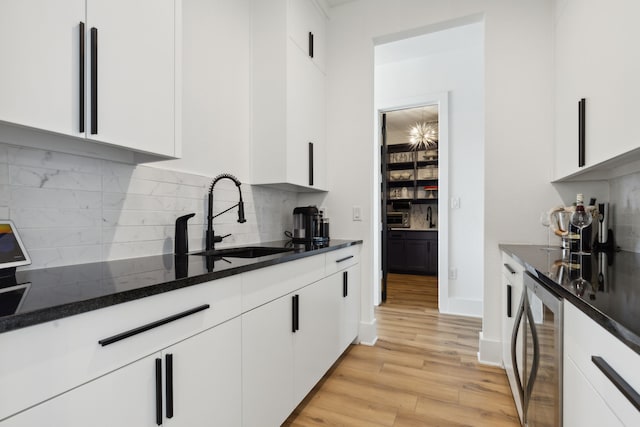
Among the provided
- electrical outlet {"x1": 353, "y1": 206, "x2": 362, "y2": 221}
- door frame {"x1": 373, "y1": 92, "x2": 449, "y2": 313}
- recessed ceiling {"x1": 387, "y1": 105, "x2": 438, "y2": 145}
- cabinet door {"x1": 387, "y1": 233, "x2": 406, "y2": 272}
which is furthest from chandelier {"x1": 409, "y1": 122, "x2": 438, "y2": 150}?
electrical outlet {"x1": 353, "y1": 206, "x2": 362, "y2": 221}

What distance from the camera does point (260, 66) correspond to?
2242mm

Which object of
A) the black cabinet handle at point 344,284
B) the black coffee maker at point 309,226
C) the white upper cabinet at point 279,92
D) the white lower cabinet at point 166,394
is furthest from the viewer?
the black coffee maker at point 309,226

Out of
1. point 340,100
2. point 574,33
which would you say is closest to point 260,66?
point 340,100

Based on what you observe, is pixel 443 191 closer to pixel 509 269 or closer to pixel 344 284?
pixel 509 269

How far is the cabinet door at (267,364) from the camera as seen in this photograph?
1.26 m

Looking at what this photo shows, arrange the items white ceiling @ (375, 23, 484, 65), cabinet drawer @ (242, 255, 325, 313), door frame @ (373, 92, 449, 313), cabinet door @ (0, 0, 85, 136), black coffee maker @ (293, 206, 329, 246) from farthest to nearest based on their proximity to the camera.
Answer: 1. door frame @ (373, 92, 449, 313)
2. white ceiling @ (375, 23, 484, 65)
3. black coffee maker @ (293, 206, 329, 246)
4. cabinet drawer @ (242, 255, 325, 313)
5. cabinet door @ (0, 0, 85, 136)

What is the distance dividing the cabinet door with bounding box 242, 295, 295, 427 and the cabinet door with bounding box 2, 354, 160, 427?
0.41m

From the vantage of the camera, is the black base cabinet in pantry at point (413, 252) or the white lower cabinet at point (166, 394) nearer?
the white lower cabinet at point (166, 394)

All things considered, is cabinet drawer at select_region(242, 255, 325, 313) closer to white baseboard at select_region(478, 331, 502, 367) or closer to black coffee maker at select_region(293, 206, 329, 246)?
black coffee maker at select_region(293, 206, 329, 246)

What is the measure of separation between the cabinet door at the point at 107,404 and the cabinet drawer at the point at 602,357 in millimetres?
1083

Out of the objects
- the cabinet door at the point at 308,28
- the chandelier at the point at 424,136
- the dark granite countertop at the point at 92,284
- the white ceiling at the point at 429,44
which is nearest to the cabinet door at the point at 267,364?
the dark granite countertop at the point at 92,284

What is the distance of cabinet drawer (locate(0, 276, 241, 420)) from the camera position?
1.99 ft

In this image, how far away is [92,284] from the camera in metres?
0.88

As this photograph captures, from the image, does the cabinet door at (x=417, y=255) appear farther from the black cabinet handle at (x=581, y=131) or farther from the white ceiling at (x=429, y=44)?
the black cabinet handle at (x=581, y=131)
